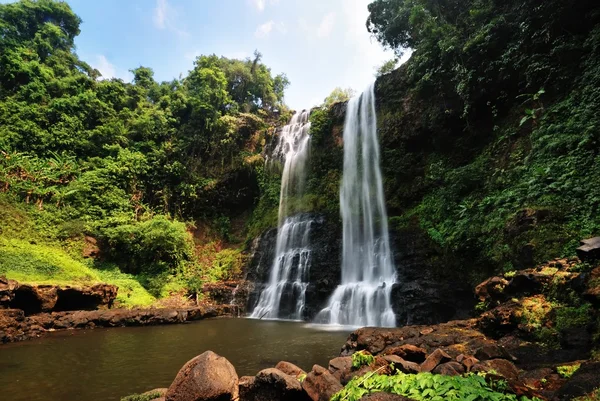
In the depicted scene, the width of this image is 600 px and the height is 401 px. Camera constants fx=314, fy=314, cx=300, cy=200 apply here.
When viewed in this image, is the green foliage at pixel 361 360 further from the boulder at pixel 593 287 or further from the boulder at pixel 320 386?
the boulder at pixel 593 287

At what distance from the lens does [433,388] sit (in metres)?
2.51

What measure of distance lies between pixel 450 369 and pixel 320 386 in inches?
57.6

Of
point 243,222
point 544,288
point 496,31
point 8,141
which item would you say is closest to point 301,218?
point 243,222

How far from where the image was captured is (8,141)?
75.9 feet

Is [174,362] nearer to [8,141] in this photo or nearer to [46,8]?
[8,141]

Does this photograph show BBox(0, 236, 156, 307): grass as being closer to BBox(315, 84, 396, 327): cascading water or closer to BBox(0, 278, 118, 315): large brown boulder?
BBox(0, 278, 118, 315): large brown boulder

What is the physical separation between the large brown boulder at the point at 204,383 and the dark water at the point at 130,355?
220cm

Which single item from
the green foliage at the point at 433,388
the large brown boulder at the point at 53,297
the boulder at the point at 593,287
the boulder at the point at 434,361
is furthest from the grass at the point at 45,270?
the boulder at the point at 593,287

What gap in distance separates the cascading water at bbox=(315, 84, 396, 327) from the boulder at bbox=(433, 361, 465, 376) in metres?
9.25

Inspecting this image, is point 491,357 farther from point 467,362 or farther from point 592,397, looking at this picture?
point 592,397

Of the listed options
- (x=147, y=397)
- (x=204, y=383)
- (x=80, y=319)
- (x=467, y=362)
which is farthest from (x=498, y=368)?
(x=80, y=319)

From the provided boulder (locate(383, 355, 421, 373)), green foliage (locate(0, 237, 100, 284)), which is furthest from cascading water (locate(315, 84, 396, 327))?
green foliage (locate(0, 237, 100, 284))

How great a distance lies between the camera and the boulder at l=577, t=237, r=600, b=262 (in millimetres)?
5062

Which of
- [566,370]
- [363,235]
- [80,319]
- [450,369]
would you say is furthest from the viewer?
[363,235]
